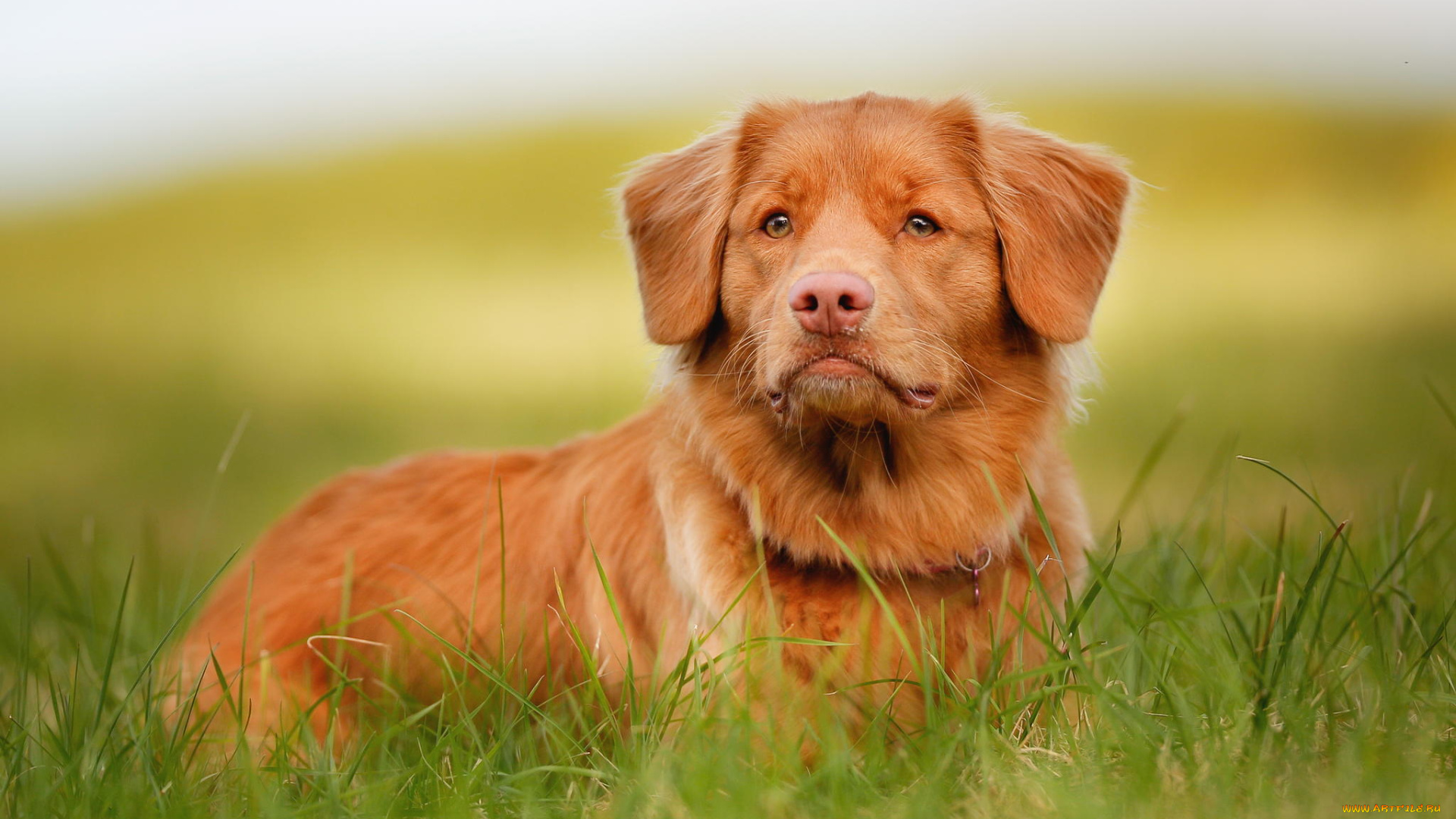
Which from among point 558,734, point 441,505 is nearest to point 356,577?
point 441,505

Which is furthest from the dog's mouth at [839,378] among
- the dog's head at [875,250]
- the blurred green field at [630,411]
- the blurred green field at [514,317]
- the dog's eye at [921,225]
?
the blurred green field at [514,317]

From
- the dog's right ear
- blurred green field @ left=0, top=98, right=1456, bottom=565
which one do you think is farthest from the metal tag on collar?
blurred green field @ left=0, top=98, right=1456, bottom=565

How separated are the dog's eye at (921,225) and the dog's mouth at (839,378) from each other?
0.44 metres

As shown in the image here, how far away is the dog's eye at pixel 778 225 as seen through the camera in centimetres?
327

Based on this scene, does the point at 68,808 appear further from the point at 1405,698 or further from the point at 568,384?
the point at 568,384

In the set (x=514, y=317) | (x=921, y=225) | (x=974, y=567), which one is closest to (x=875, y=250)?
(x=921, y=225)

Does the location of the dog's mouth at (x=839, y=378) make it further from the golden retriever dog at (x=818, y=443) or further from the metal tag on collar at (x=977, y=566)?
the metal tag on collar at (x=977, y=566)

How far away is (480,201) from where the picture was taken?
14.1m

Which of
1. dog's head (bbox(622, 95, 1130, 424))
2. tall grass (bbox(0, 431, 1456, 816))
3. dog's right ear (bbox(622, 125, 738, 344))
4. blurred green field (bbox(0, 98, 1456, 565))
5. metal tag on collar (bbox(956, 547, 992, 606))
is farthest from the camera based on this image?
blurred green field (bbox(0, 98, 1456, 565))

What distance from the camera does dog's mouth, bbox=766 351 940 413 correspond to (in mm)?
2875

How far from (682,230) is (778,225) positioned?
0.33 meters

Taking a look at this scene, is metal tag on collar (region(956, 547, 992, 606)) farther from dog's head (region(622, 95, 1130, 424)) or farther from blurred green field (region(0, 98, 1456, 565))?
blurred green field (region(0, 98, 1456, 565))

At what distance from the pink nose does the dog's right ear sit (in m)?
0.57

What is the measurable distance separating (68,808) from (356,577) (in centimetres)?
125
